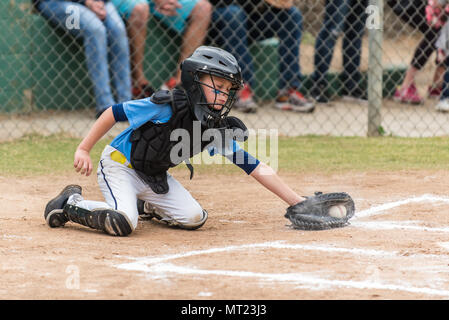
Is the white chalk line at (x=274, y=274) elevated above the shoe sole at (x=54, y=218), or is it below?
above

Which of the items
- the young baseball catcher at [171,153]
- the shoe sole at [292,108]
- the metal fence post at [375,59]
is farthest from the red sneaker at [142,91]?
the young baseball catcher at [171,153]

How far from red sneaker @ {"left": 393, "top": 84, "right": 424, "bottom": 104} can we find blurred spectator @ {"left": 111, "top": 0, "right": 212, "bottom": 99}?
2.51 meters

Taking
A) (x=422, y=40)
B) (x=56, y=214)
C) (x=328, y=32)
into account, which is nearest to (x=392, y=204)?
(x=56, y=214)

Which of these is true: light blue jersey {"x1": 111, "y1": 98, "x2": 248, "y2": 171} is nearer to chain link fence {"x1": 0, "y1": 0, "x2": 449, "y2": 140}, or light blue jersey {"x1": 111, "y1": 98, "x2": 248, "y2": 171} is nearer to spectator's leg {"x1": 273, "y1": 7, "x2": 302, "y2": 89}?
chain link fence {"x1": 0, "y1": 0, "x2": 449, "y2": 140}

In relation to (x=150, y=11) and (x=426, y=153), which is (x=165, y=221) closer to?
(x=426, y=153)

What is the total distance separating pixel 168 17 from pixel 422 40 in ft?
9.56

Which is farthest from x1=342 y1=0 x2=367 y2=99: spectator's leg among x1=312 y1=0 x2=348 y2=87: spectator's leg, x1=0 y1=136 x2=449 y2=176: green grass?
x1=0 y1=136 x2=449 y2=176: green grass

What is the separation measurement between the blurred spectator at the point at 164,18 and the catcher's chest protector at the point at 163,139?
3.67 metres

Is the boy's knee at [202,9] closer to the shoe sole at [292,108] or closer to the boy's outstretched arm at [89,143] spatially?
the shoe sole at [292,108]

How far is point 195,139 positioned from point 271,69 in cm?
501

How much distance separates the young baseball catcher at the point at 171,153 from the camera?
162 inches

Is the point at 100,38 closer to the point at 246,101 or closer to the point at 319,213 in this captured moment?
the point at 246,101

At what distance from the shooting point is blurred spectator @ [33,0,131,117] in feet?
24.0

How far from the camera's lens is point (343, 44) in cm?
866
